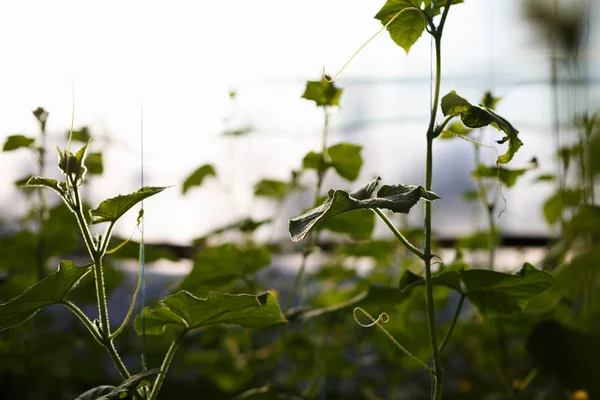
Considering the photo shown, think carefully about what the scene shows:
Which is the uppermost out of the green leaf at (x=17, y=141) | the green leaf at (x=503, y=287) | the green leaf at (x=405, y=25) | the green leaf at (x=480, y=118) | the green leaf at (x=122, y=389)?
the green leaf at (x=405, y=25)

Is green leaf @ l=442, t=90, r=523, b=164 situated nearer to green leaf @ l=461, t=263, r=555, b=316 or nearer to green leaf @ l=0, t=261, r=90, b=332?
green leaf @ l=461, t=263, r=555, b=316

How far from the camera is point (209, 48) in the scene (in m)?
1.59

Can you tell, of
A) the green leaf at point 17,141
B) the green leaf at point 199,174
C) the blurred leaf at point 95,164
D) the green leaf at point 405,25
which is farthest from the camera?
the green leaf at point 199,174

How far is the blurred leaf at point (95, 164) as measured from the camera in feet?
4.09

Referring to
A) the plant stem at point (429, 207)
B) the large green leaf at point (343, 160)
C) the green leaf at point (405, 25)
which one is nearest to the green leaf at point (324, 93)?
the large green leaf at point (343, 160)

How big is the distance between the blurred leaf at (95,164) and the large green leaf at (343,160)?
40 cm

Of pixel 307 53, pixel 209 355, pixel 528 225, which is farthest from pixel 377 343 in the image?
pixel 528 225

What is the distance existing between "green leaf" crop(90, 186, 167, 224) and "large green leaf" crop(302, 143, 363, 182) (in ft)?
1.73

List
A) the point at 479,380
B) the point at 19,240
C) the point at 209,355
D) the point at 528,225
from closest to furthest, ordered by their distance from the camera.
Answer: the point at 19,240 → the point at 209,355 → the point at 479,380 → the point at 528,225

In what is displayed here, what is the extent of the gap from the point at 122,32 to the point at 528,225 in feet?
5.56

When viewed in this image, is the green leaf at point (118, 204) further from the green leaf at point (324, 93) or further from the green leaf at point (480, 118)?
the green leaf at point (324, 93)

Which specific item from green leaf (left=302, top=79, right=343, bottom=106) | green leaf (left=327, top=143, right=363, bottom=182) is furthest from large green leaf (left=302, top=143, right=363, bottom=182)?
green leaf (left=302, top=79, right=343, bottom=106)

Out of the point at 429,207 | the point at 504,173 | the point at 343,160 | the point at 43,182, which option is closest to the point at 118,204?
the point at 43,182

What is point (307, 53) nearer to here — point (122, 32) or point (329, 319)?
point (122, 32)
